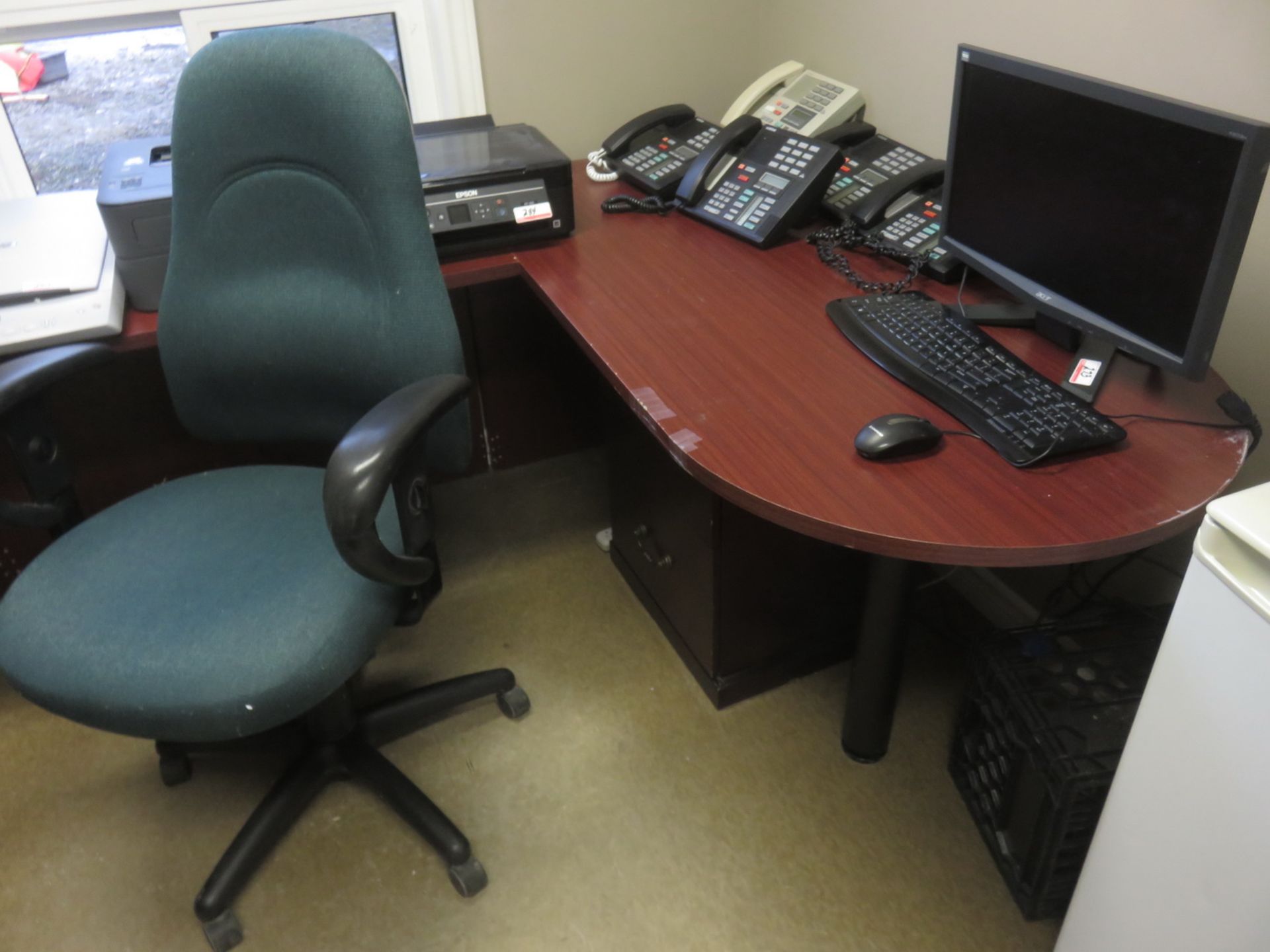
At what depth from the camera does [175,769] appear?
1573mm

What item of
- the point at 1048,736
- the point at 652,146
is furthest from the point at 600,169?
the point at 1048,736

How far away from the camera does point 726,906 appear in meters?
1.38

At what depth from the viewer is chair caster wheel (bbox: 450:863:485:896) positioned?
1.40 m

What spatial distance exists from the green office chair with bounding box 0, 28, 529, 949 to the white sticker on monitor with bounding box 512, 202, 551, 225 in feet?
1.31

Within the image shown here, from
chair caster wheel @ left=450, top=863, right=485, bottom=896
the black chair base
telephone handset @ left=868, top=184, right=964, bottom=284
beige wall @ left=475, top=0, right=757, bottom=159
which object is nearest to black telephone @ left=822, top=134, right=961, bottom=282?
telephone handset @ left=868, top=184, right=964, bottom=284

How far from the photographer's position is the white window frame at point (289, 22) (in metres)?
1.76

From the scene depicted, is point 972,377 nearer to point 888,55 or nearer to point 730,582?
point 730,582

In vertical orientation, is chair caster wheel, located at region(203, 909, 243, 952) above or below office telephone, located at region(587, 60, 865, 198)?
below

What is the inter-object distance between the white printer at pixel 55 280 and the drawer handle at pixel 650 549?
3.03 ft

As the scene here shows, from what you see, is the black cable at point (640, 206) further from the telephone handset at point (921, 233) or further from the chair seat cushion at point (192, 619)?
the chair seat cushion at point (192, 619)

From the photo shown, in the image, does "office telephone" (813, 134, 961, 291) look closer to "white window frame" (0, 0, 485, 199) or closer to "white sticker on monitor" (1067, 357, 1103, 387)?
"white sticker on monitor" (1067, 357, 1103, 387)

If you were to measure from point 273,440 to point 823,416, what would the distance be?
33.3 inches

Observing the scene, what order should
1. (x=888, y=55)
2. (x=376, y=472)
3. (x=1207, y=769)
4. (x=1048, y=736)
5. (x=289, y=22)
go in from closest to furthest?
(x=1207, y=769)
(x=376, y=472)
(x=1048, y=736)
(x=888, y=55)
(x=289, y=22)

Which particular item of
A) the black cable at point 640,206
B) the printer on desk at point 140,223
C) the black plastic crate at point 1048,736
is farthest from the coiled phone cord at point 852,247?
the printer on desk at point 140,223
